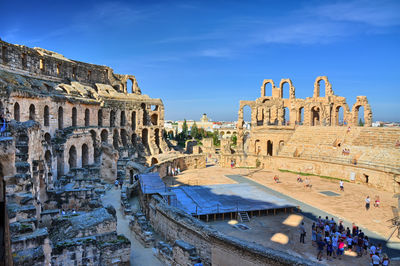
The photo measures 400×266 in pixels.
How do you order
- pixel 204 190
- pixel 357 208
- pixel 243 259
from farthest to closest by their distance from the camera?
pixel 204 190 → pixel 357 208 → pixel 243 259

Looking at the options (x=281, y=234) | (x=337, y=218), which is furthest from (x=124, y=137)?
(x=337, y=218)

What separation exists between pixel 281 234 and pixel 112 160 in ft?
42.4

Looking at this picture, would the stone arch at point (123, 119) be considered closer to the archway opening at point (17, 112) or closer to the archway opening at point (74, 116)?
the archway opening at point (74, 116)

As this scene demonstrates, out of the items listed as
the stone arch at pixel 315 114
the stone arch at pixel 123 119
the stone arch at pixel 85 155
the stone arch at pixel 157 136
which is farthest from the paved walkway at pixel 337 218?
the stone arch at pixel 315 114

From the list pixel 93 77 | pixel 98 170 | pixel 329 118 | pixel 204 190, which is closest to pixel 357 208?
pixel 204 190

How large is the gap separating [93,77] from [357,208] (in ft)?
103

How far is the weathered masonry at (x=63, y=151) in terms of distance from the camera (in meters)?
6.62

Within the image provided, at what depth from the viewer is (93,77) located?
1407 inches

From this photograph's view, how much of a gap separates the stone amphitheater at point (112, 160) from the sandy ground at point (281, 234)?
1732 mm

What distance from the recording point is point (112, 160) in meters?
20.7

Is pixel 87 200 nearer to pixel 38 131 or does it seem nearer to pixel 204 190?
pixel 38 131

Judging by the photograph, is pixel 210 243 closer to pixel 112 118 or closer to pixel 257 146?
pixel 257 146

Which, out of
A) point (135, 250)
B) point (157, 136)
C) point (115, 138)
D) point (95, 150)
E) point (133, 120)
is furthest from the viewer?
point (157, 136)

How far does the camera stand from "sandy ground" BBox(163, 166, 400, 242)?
14938 mm
